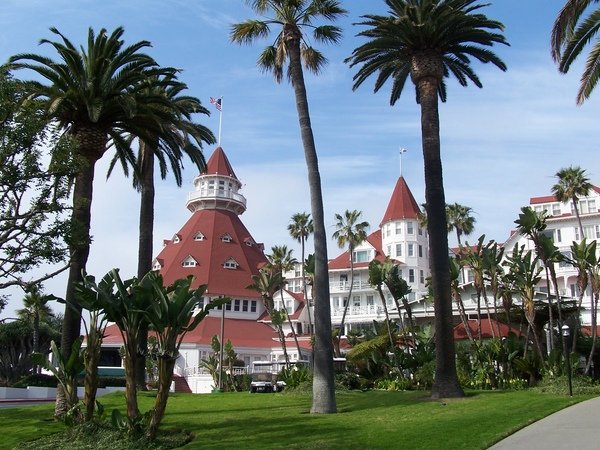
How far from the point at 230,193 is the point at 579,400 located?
6188cm

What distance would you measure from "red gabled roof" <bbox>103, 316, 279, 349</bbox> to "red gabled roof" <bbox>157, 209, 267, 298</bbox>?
3.34 m

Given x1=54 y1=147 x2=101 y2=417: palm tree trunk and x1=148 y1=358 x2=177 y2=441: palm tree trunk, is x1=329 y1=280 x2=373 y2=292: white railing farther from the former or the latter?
x1=148 y1=358 x2=177 y2=441: palm tree trunk

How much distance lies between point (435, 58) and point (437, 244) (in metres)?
8.02

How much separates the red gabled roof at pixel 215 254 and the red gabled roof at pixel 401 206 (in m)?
16.6

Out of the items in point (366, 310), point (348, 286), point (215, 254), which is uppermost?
point (215, 254)

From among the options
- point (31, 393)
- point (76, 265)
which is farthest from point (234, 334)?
point (76, 265)

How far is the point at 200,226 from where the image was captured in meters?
76.6

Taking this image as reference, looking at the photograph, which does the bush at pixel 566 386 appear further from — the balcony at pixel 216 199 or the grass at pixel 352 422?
the balcony at pixel 216 199

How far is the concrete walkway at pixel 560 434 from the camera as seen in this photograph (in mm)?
13078

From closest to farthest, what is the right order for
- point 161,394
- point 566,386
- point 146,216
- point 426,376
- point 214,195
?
point 161,394, point 566,386, point 426,376, point 146,216, point 214,195

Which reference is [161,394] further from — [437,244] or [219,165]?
[219,165]

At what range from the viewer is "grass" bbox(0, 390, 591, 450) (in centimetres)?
1463

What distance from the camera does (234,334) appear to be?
6331 cm

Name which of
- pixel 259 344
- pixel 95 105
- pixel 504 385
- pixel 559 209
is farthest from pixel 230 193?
pixel 95 105
